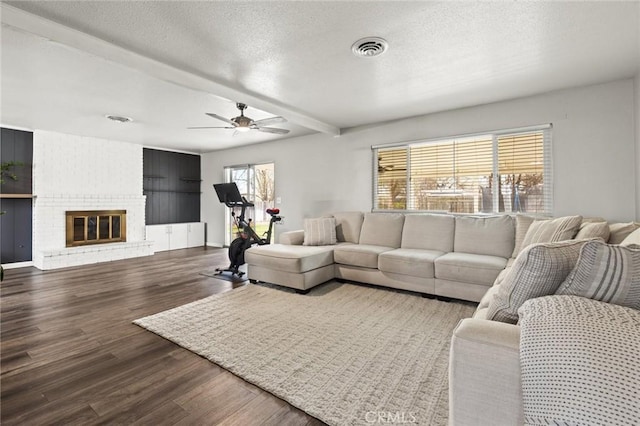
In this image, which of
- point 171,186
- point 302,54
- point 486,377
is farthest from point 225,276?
point 486,377

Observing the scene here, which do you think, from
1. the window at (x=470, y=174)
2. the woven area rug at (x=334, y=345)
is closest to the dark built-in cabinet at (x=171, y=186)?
the woven area rug at (x=334, y=345)

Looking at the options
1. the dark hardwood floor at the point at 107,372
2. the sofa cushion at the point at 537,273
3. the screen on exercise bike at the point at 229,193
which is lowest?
the dark hardwood floor at the point at 107,372

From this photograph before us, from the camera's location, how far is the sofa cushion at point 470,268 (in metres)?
2.99

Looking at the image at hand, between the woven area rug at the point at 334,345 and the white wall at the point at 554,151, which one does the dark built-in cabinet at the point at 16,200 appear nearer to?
the woven area rug at the point at 334,345

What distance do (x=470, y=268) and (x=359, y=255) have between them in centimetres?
128

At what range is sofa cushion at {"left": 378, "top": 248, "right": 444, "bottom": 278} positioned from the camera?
11.0 feet

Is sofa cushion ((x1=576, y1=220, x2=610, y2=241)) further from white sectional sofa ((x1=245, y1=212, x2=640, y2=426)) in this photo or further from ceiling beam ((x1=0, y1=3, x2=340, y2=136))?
ceiling beam ((x1=0, y1=3, x2=340, y2=136))

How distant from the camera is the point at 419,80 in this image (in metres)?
3.16

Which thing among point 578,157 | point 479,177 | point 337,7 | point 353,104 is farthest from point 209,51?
point 578,157

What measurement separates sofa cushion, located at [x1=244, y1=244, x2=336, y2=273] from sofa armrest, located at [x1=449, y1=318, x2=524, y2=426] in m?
2.63

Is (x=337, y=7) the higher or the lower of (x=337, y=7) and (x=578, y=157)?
the higher

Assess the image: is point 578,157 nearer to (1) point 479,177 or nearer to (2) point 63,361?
(1) point 479,177

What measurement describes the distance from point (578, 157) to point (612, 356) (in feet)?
11.6

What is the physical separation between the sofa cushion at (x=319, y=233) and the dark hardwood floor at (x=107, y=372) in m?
1.57
